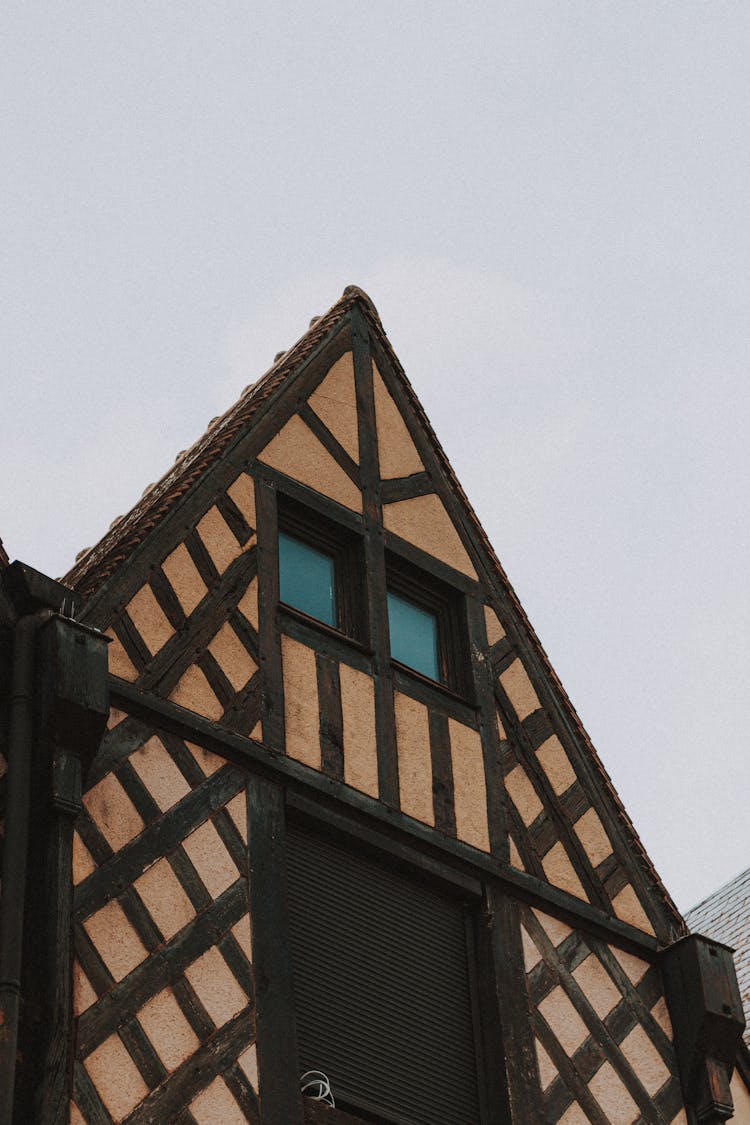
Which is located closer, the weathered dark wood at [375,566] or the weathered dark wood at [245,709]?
the weathered dark wood at [245,709]

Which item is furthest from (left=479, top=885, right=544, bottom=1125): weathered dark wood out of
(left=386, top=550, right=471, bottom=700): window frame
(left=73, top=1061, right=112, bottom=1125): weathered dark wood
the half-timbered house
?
(left=73, top=1061, right=112, bottom=1125): weathered dark wood

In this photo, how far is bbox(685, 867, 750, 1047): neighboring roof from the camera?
15.8 m

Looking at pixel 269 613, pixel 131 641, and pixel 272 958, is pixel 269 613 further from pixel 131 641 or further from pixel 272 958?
pixel 272 958

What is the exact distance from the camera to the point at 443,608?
12.4m

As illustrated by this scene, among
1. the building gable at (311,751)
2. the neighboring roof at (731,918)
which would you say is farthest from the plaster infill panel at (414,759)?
the neighboring roof at (731,918)

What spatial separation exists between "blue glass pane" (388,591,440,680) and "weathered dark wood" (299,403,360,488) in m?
0.75

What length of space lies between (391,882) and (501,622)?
7.48 ft

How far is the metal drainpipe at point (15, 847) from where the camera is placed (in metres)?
8.30

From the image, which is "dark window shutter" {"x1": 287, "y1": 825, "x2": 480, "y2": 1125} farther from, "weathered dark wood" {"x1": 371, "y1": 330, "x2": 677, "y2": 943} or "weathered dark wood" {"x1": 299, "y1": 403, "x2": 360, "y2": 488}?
"weathered dark wood" {"x1": 299, "y1": 403, "x2": 360, "y2": 488}

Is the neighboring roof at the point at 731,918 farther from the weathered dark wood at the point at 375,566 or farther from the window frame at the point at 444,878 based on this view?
the weathered dark wood at the point at 375,566

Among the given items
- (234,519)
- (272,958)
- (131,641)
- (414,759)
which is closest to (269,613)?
(234,519)

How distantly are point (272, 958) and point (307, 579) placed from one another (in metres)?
2.67

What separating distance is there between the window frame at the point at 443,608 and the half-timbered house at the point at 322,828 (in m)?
0.02

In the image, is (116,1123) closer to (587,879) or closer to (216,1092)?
(216,1092)
